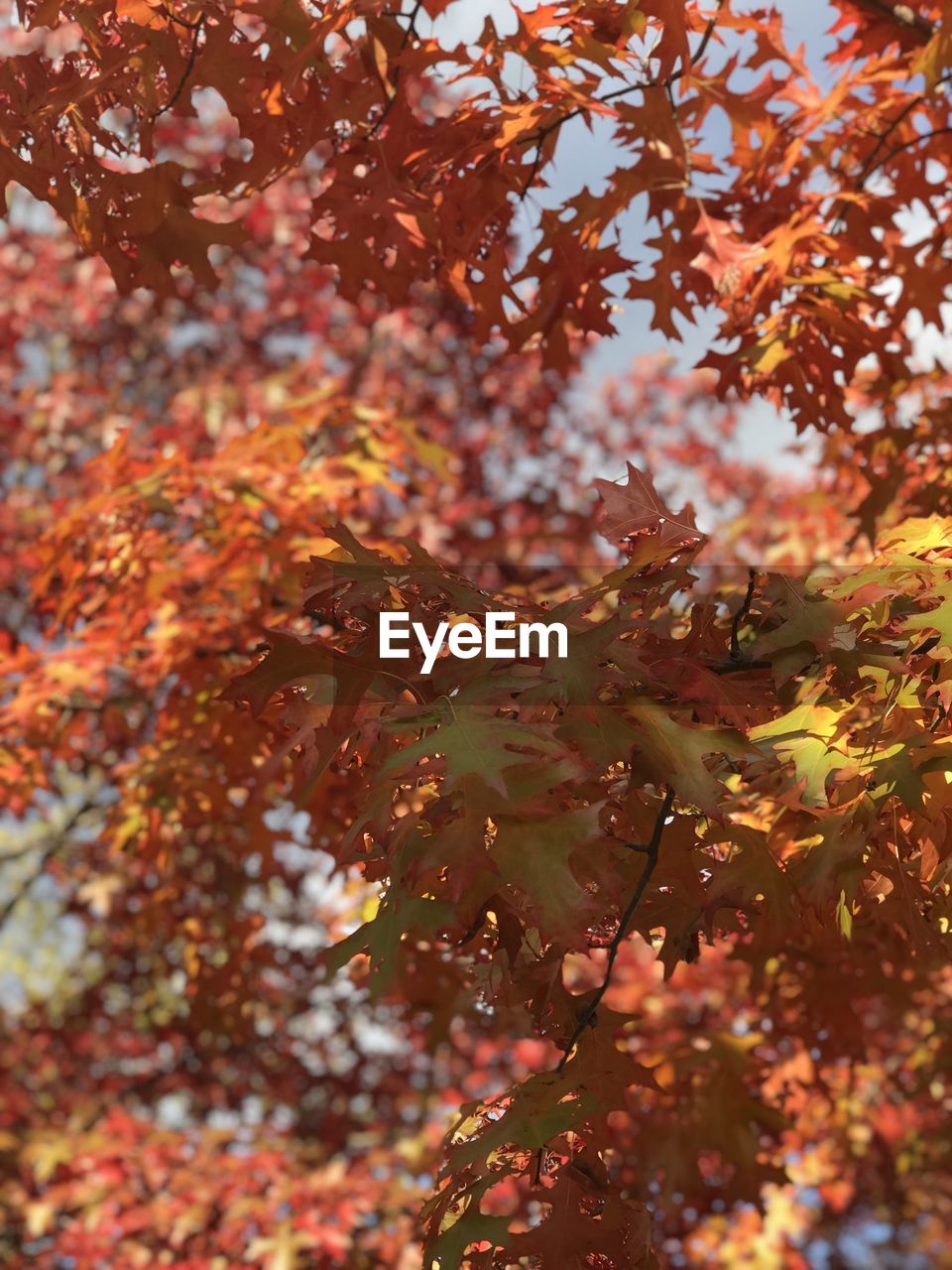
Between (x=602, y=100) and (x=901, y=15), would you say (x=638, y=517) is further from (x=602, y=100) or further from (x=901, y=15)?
(x=901, y=15)

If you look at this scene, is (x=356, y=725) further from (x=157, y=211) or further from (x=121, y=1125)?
(x=121, y=1125)

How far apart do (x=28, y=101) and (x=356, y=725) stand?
1719 mm

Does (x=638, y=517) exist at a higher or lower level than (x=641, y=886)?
higher

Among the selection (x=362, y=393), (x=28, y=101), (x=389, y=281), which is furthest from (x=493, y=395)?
(x=28, y=101)

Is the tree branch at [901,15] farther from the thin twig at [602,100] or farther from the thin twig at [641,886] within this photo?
the thin twig at [641,886]

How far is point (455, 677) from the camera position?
1.92 m

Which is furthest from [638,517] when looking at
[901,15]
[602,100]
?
[901,15]

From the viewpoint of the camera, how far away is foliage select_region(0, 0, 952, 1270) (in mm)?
2023

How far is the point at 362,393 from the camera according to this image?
9.84 meters

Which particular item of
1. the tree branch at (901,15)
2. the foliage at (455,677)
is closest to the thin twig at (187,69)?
the foliage at (455,677)

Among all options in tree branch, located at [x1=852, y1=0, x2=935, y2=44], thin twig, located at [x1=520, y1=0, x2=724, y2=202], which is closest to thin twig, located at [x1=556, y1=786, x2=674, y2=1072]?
thin twig, located at [x1=520, y1=0, x2=724, y2=202]

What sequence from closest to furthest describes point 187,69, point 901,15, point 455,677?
1. point 455,677
2. point 187,69
3. point 901,15

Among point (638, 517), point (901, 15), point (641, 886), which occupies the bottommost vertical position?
point (641, 886)

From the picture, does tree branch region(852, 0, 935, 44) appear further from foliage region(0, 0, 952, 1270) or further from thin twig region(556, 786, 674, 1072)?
thin twig region(556, 786, 674, 1072)
